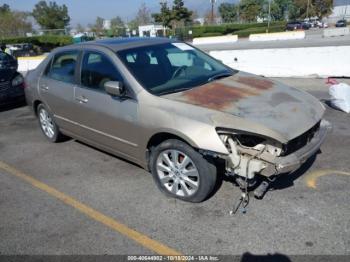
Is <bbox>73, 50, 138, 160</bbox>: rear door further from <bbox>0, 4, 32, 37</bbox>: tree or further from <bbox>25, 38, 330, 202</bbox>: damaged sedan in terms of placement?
<bbox>0, 4, 32, 37</bbox>: tree

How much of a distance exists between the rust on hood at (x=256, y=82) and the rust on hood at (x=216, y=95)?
22cm

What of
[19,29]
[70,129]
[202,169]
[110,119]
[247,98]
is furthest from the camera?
[19,29]

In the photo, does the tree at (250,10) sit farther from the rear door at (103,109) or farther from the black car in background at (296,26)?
the rear door at (103,109)

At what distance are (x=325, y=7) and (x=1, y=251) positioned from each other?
88.8m

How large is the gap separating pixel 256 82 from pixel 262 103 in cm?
75

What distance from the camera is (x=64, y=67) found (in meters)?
5.24

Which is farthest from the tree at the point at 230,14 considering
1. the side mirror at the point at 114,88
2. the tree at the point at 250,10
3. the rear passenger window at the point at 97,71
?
the side mirror at the point at 114,88

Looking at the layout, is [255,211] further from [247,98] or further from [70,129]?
[70,129]

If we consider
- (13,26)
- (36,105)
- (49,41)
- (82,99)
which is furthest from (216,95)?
(13,26)

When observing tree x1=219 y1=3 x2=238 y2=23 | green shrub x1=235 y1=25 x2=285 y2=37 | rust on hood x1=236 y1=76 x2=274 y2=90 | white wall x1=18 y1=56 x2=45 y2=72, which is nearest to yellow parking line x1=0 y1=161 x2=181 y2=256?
rust on hood x1=236 y1=76 x2=274 y2=90

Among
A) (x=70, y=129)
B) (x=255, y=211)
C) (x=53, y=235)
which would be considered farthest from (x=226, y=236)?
(x=70, y=129)

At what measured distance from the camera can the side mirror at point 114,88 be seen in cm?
397

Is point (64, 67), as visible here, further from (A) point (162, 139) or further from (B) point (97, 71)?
(A) point (162, 139)

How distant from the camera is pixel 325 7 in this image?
79.4 meters
